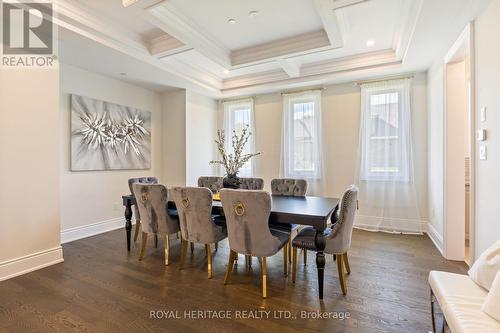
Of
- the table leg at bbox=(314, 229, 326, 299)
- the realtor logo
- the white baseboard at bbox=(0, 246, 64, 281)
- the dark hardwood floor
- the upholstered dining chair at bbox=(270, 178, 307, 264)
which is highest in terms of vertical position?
the realtor logo

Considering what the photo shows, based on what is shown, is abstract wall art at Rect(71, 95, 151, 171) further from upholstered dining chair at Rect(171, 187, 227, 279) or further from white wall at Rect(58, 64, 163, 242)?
upholstered dining chair at Rect(171, 187, 227, 279)

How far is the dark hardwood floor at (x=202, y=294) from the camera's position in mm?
1820

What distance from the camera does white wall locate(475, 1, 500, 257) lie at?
1942 mm

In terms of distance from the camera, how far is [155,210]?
9.27 feet

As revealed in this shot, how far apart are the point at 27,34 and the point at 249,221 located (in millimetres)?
3089

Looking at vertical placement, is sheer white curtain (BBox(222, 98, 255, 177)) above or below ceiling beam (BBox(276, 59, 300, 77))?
below

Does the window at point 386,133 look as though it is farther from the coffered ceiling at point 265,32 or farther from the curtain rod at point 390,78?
the coffered ceiling at point 265,32

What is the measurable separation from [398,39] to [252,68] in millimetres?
2251

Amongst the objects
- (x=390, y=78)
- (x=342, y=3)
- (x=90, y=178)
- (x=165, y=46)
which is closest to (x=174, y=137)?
(x=90, y=178)

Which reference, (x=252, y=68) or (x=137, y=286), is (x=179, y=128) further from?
(x=137, y=286)

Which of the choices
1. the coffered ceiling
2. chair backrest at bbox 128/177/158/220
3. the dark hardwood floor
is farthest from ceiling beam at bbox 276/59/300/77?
the dark hardwood floor

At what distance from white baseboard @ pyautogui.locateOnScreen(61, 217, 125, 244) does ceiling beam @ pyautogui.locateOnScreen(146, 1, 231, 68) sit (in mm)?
3131

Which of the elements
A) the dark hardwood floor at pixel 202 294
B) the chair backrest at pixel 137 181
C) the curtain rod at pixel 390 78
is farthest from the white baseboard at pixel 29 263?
the curtain rod at pixel 390 78

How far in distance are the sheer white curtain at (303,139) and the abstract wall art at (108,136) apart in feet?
8.88
